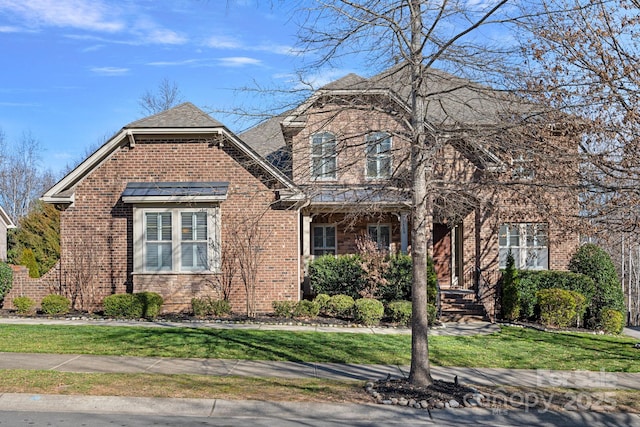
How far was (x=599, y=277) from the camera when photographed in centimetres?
1816

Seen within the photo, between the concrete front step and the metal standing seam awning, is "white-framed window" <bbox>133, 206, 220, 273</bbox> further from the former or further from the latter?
the concrete front step

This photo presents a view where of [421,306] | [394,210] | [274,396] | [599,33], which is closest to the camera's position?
[274,396]

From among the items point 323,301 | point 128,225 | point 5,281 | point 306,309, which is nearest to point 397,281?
point 323,301

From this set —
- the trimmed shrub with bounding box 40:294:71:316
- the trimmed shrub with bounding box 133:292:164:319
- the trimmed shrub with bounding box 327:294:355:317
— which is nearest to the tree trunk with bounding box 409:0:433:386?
the trimmed shrub with bounding box 327:294:355:317

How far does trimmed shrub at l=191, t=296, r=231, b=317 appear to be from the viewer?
16047 mm

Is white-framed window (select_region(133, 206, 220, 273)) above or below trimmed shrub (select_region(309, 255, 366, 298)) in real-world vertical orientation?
above

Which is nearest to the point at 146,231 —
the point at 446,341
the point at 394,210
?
the point at 394,210

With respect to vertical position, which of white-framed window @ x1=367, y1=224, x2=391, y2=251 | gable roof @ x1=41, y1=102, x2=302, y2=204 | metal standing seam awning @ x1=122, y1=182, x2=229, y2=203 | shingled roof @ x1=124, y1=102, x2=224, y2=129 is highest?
shingled roof @ x1=124, y1=102, x2=224, y2=129

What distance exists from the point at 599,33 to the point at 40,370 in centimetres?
1111

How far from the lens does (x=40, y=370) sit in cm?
934

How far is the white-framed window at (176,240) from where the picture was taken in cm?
1667

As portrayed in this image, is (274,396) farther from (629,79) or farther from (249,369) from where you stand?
(629,79)

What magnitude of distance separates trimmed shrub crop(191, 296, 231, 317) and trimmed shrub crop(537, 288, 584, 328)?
8.88 meters

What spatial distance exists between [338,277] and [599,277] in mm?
8019
